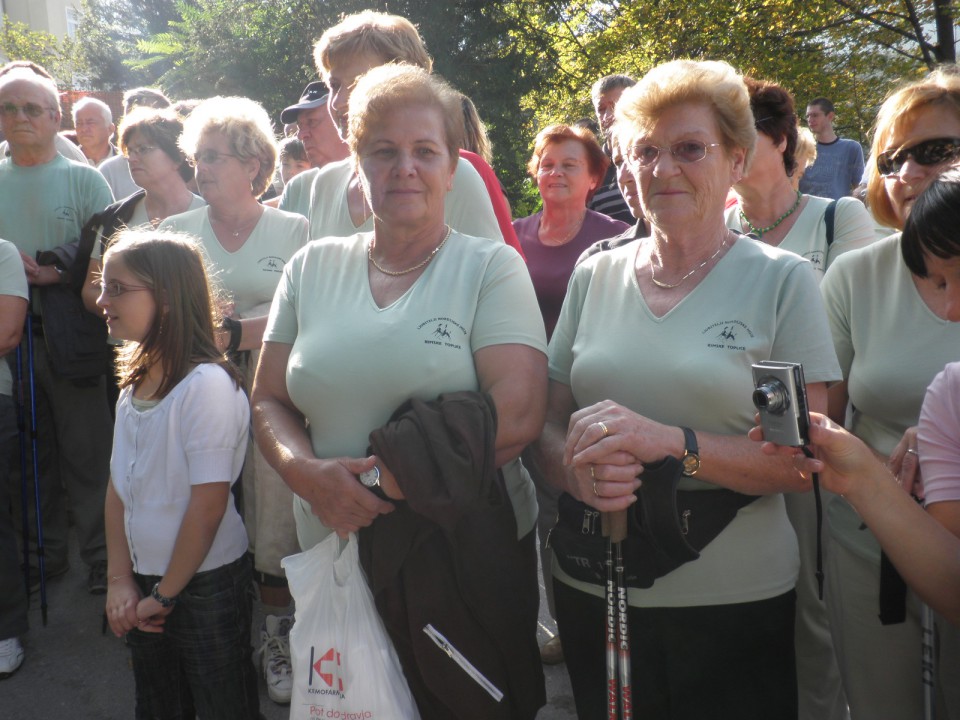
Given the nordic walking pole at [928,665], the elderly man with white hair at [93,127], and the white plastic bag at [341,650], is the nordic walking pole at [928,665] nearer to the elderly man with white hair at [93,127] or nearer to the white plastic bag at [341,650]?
the white plastic bag at [341,650]

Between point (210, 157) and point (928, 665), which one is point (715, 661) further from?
point (210, 157)

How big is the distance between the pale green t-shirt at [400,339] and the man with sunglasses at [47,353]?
8.54ft

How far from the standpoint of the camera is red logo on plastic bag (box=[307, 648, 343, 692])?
211 cm

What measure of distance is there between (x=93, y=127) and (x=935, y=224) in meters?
7.08

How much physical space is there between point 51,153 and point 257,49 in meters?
18.4

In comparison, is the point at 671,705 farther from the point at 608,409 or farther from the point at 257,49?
the point at 257,49

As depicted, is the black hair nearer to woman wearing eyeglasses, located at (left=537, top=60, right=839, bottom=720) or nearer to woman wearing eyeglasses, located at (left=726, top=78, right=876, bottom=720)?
woman wearing eyeglasses, located at (left=537, top=60, right=839, bottom=720)

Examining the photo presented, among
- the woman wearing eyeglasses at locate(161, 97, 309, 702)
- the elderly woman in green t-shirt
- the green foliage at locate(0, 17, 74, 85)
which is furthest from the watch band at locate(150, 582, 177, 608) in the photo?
the green foliage at locate(0, 17, 74, 85)

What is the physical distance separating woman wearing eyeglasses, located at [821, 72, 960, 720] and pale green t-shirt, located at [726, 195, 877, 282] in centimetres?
51

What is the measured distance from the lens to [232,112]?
153 inches

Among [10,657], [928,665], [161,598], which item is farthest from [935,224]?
[10,657]

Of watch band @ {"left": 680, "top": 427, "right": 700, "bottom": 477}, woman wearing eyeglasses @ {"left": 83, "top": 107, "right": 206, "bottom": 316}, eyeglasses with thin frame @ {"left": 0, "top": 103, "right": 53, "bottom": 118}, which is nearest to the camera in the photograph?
watch band @ {"left": 680, "top": 427, "right": 700, "bottom": 477}

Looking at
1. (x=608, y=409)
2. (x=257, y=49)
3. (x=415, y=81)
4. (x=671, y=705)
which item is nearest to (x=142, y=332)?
(x=415, y=81)

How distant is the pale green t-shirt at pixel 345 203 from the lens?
2775mm
